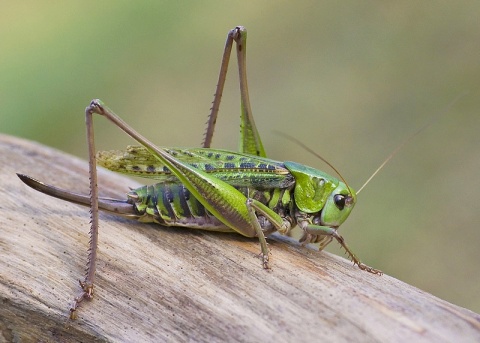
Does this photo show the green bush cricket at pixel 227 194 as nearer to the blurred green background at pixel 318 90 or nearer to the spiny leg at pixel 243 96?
the spiny leg at pixel 243 96

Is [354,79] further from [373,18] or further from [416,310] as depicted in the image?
[416,310]

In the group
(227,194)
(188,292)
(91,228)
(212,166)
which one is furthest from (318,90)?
(188,292)

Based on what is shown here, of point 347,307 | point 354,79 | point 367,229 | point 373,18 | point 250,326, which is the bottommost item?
point 367,229

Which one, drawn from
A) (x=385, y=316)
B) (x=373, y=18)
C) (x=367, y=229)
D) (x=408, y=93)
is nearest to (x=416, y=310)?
(x=385, y=316)

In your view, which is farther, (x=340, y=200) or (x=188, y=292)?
(x=340, y=200)

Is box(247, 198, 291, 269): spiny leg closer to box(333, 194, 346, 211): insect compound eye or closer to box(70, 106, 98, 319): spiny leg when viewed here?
box(333, 194, 346, 211): insect compound eye

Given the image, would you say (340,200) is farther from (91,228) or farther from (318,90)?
(318,90)
